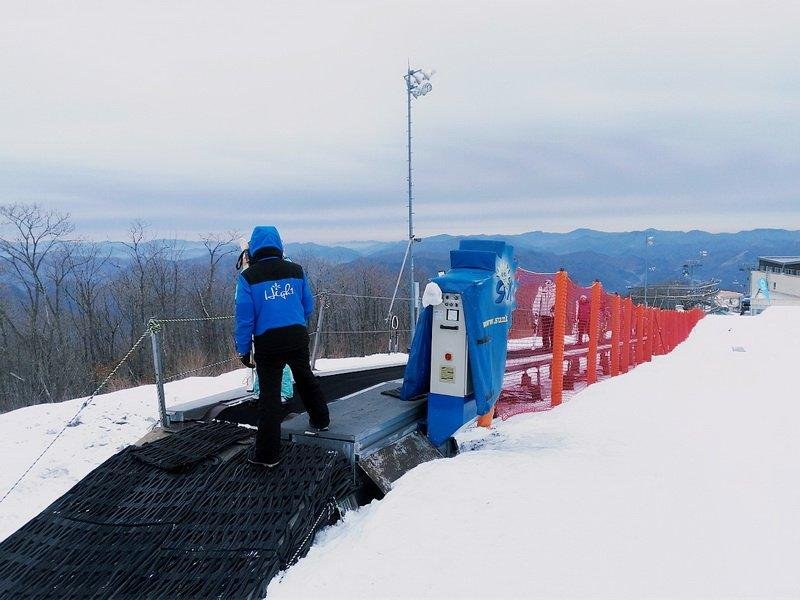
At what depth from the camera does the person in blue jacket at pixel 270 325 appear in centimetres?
396

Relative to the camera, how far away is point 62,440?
6.40 meters

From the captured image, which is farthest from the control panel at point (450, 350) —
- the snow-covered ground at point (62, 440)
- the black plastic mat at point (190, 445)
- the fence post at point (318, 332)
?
the fence post at point (318, 332)

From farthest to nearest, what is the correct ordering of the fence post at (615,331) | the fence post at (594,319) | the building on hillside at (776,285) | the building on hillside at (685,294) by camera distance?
the building on hillside at (685,294) < the building on hillside at (776,285) < the fence post at (615,331) < the fence post at (594,319)

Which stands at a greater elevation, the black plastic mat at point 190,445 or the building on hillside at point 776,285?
the black plastic mat at point 190,445

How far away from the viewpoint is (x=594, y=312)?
25.4 feet

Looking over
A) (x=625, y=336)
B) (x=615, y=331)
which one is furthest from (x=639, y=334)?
(x=615, y=331)

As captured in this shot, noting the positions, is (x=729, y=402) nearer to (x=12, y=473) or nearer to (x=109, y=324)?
(x=12, y=473)

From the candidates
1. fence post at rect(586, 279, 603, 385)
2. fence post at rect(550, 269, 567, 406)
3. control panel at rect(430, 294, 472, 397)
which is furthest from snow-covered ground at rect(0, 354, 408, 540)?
fence post at rect(586, 279, 603, 385)

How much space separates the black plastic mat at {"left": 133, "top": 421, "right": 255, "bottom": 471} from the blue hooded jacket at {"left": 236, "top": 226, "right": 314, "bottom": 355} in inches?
38.2

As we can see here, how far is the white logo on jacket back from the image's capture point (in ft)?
13.1

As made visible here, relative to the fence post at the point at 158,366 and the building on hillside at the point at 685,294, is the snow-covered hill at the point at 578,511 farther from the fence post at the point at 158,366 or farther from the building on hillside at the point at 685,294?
the building on hillside at the point at 685,294

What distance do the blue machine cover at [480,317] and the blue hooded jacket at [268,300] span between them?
4.78 ft

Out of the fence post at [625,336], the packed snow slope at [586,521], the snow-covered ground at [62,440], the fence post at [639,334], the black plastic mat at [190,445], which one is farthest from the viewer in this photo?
the fence post at [639,334]

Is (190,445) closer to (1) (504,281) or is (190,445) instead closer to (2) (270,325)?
(2) (270,325)
